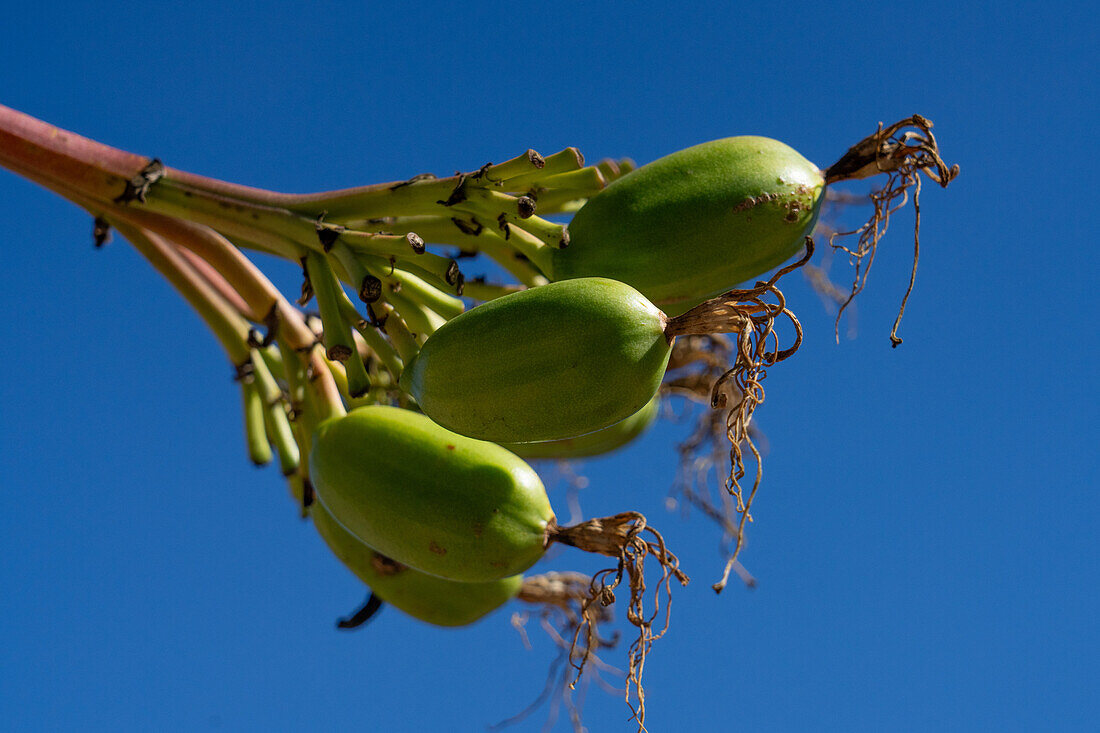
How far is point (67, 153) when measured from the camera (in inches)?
82.0

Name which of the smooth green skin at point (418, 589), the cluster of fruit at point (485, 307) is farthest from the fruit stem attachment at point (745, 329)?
the smooth green skin at point (418, 589)

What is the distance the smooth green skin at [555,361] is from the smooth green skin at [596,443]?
0.75m

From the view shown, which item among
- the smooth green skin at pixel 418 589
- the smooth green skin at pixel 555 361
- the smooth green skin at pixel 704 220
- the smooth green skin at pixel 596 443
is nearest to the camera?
the smooth green skin at pixel 555 361

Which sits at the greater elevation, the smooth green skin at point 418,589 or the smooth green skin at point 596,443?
the smooth green skin at point 596,443

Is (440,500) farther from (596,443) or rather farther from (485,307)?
(596,443)

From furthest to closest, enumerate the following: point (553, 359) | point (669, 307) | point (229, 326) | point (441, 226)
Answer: point (229, 326) → point (441, 226) → point (669, 307) → point (553, 359)

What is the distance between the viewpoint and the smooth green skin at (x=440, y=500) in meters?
1.61

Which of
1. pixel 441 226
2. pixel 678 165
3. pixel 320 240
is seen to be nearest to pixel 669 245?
pixel 678 165

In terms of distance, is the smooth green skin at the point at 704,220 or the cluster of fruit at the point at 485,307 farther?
the smooth green skin at the point at 704,220

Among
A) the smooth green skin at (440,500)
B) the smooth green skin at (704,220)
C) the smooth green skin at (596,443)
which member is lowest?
the smooth green skin at (440,500)

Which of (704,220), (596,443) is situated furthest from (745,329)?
(596,443)

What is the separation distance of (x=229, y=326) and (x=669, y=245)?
48.8 inches

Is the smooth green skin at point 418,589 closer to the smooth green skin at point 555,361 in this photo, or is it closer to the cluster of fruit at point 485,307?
the cluster of fruit at point 485,307

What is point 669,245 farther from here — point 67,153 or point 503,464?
point 67,153
